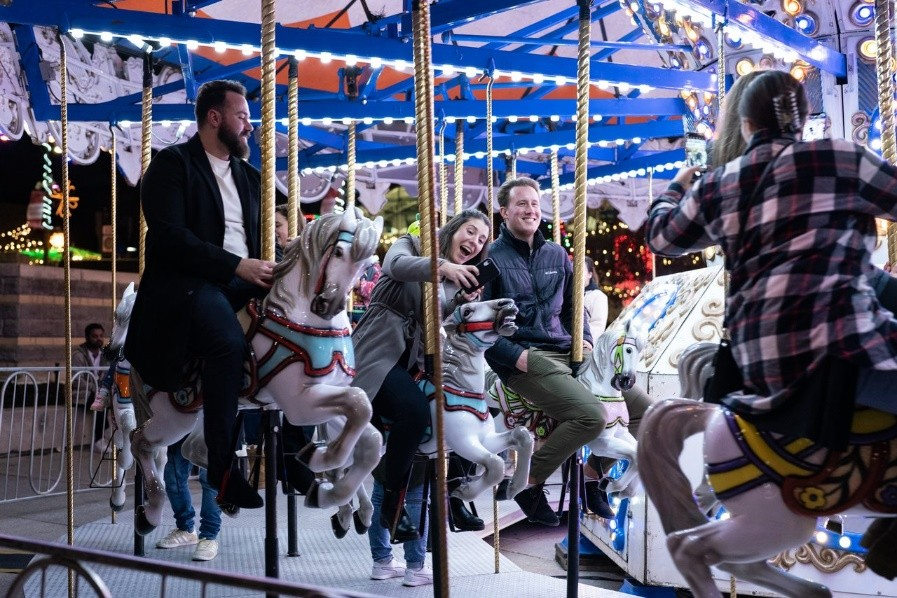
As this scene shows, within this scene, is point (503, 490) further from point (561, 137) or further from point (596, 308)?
point (561, 137)

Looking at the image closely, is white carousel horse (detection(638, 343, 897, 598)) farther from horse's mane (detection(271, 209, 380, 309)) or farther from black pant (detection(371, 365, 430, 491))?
black pant (detection(371, 365, 430, 491))

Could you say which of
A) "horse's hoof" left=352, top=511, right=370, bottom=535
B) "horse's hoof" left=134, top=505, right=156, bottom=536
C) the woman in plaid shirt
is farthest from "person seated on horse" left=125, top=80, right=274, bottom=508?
the woman in plaid shirt

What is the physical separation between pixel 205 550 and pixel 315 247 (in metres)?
2.35

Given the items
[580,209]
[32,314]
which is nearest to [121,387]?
[580,209]

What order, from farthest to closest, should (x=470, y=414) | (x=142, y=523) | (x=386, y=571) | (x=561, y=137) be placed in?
1. (x=561, y=137)
2. (x=386, y=571)
3. (x=470, y=414)
4. (x=142, y=523)

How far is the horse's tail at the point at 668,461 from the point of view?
7.95ft

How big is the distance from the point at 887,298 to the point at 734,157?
19.9 inches

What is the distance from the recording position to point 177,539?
17.3 ft

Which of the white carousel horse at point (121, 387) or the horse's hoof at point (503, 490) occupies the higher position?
the white carousel horse at point (121, 387)

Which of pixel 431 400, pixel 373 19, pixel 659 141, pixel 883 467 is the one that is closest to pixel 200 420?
pixel 431 400

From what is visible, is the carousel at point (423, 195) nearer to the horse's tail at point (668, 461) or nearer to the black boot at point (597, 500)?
the horse's tail at point (668, 461)

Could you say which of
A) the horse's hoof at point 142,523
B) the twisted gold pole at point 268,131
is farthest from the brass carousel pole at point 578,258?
the horse's hoof at point 142,523

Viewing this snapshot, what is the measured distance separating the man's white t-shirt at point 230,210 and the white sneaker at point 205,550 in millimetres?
2033

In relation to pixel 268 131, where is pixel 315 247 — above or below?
below
